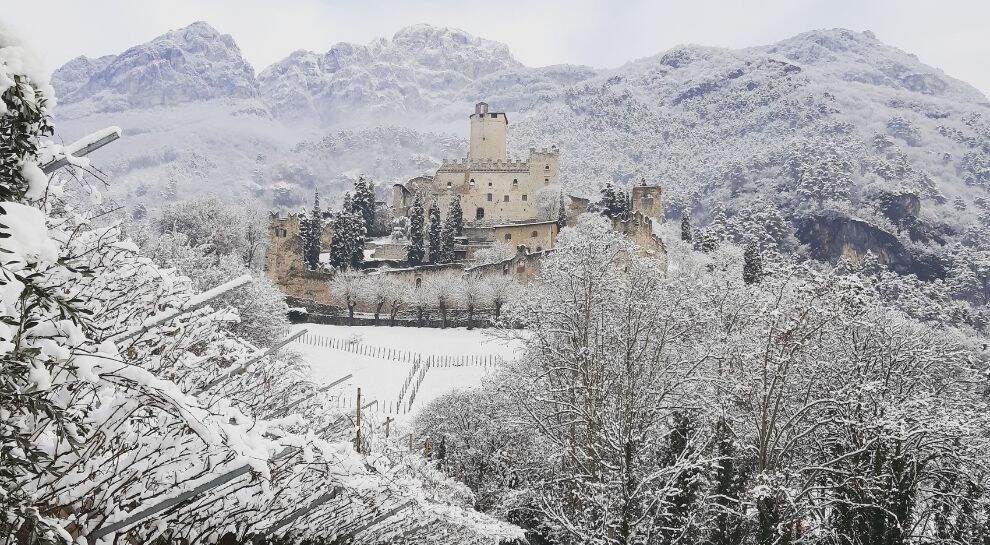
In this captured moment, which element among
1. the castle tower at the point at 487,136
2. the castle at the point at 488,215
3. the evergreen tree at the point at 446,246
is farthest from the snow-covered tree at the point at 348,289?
the castle tower at the point at 487,136

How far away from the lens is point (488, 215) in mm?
66625

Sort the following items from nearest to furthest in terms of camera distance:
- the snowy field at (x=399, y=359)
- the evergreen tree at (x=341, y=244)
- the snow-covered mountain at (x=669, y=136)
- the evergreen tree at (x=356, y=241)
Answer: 1. the snowy field at (x=399, y=359)
2. the evergreen tree at (x=341, y=244)
3. the evergreen tree at (x=356, y=241)
4. the snow-covered mountain at (x=669, y=136)

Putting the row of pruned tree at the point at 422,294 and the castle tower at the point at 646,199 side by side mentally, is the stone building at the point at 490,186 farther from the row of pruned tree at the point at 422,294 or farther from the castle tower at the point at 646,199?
the row of pruned tree at the point at 422,294

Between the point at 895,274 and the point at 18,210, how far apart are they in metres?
94.1

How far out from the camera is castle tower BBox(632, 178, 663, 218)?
59237 millimetres

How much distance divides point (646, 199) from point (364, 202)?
87.6 ft

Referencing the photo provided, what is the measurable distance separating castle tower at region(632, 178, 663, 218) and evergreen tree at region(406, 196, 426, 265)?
19.7 metres

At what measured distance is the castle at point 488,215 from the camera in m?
47.8

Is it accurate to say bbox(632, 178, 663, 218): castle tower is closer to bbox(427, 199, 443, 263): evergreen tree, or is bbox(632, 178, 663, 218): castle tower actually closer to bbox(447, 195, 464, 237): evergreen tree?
bbox(447, 195, 464, 237): evergreen tree

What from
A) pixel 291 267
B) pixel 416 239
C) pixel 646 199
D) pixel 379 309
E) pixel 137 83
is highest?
pixel 137 83

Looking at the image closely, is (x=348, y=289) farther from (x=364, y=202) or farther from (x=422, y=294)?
(x=364, y=202)

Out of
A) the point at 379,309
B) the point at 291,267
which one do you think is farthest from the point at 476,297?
the point at 291,267

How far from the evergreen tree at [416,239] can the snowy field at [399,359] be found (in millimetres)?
8289

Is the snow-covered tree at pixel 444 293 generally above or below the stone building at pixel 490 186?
below
